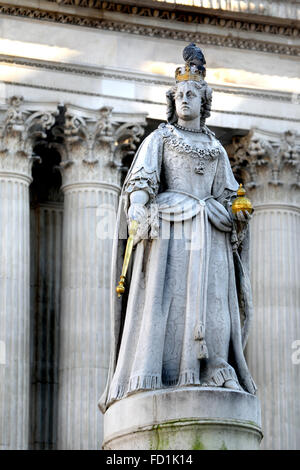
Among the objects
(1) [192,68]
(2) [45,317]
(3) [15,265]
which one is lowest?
(1) [192,68]

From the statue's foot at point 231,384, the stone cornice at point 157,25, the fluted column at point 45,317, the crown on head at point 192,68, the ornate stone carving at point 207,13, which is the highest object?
the ornate stone carving at point 207,13

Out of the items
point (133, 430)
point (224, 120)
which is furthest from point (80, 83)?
point (133, 430)

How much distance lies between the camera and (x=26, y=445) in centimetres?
3428

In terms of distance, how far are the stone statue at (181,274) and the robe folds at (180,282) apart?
0.04 feet

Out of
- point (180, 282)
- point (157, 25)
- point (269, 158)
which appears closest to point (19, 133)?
point (157, 25)

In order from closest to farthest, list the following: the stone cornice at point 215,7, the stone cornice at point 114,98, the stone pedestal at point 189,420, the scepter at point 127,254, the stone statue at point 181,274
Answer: the stone pedestal at point 189,420
the stone statue at point 181,274
the scepter at point 127,254
the stone cornice at point 114,98
the stone cornice at point 215,7

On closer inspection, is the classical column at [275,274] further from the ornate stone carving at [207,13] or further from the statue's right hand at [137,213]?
the statue's right hand at [137,213]

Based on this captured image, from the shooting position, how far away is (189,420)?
683 inches

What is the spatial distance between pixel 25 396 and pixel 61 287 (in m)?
3.67

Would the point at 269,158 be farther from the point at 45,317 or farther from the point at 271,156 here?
the point at 45,317

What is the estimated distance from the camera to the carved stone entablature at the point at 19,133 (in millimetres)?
35406

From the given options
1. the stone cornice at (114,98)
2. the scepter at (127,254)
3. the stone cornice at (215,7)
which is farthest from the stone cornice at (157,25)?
the scepter at (127,254)

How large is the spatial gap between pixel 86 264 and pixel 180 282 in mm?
17343

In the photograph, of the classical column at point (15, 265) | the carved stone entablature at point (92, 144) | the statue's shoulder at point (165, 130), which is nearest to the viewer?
the statue's shoulder at point (165, 130)
